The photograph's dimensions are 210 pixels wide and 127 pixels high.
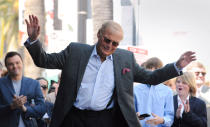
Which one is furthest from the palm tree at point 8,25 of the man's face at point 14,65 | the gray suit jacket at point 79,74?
the gray suit jacket at point 79,74

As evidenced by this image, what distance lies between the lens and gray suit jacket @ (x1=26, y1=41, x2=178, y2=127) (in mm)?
5297

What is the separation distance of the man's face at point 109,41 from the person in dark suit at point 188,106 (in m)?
2.25

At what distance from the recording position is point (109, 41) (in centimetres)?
537

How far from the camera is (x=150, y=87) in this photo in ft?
23.9

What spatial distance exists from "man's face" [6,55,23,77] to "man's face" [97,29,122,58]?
1.92m

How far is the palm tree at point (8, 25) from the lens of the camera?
25.7m

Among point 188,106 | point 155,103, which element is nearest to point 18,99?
point 155,103

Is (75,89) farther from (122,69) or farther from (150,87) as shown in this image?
(150,87)

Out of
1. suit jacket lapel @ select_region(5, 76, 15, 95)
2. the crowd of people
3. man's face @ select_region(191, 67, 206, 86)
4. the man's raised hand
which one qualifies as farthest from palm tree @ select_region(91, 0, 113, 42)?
the man's raised hand

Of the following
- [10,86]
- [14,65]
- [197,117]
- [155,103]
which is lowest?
[197,117]

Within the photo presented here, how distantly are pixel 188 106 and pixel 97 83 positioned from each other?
7.65 ft

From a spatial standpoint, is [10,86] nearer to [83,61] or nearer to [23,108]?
[23,108]

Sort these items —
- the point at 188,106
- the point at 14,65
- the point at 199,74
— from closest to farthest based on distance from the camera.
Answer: the point at 14,65 < the point at 188,106 < the point at 199,74

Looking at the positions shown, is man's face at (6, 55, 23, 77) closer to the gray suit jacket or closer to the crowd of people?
the crowd of people
